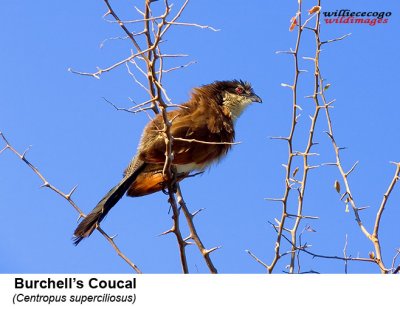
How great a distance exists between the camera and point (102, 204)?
4.33m

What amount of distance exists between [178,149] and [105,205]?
65cm

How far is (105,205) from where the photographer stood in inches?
170

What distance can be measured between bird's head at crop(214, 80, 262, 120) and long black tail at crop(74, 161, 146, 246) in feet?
3.67

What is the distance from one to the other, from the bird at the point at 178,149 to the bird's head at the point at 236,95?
0.08 metres

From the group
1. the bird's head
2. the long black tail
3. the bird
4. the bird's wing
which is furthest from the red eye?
the long black tail

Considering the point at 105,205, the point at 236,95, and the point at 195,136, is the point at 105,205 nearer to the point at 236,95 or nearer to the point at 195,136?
the point at 195,136

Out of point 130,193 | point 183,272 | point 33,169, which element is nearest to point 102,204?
point 130,193

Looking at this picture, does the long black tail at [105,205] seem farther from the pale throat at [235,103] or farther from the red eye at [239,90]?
the red eye at [239,90]

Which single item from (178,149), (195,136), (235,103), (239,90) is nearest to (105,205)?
(178,149)

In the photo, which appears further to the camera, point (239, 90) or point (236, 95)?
point (239, 90)

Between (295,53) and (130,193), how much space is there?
1.97 metres

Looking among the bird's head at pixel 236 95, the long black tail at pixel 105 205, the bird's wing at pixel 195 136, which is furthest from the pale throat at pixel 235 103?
the long black tail at pixel 105 205

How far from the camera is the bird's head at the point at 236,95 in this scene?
5303mm

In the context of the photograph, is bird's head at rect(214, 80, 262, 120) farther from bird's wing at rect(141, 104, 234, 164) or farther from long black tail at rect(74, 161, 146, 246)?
long black tail at rect(74, 161, 146, 246)
